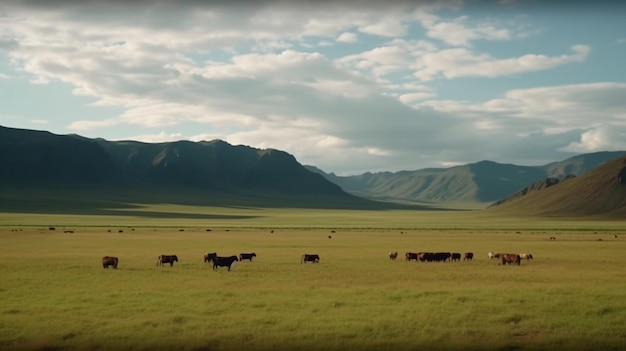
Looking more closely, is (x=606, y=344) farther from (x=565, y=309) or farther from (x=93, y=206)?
(x=93, y=206)

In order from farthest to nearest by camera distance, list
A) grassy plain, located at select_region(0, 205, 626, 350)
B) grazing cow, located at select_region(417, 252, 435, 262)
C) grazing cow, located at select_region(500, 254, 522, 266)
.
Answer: grazing cow, located at select_region(417, 252, 435, 262) < grazing cow, located at select_region(500, 254, 522, 266) < grassy plain, located at select_region(0, 205, 626, 350)

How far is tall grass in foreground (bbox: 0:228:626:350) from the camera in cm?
1672

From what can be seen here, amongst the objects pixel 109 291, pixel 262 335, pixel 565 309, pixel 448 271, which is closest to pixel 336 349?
pixel 262 335

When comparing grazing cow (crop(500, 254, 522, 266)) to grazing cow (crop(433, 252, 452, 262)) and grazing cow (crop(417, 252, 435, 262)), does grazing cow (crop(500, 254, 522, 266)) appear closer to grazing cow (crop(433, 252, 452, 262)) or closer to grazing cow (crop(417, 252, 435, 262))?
grazing cow (crop(433, 252, 452, 262))

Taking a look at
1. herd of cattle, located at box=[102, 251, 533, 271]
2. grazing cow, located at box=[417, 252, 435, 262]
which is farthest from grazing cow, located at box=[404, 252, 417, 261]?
grazing cow, located at box=[417, 252, 435, 262]

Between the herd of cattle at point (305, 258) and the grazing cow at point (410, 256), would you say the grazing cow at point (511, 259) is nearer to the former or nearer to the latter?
the herd of cattle at point (305, 258)

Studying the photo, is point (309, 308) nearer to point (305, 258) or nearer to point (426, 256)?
point (305, 258)

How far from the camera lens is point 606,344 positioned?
16406 millimetres

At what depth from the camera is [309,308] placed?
2067 centimetres

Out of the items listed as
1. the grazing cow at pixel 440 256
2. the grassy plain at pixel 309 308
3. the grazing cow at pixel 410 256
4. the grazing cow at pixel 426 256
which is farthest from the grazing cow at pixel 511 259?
the grazing cow at pixel 410 256

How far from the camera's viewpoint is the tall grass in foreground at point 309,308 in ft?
54.9

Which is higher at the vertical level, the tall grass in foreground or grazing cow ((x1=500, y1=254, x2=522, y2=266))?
grazing cow ((x1=500, y1=254, x2=522, y2=266))

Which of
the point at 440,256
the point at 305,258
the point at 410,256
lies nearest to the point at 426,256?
the point at 440,256

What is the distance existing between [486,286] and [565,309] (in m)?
5.98
